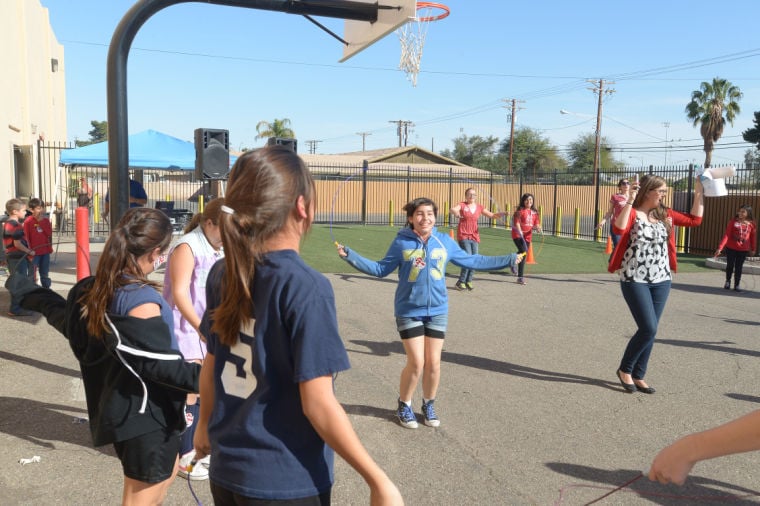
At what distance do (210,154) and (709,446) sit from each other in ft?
22.3

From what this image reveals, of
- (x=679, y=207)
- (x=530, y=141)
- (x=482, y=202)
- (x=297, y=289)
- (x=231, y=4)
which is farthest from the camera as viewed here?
(x=530, y=141)

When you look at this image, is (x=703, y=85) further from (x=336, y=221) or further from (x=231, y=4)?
(x=231, y=4)

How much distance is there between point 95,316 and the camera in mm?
2682

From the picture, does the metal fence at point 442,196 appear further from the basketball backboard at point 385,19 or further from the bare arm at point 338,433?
the bare arm at point 338,433

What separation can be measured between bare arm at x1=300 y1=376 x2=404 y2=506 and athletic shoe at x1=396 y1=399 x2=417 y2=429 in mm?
3447

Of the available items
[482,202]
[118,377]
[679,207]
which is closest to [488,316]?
[118,377]

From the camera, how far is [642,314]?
5.96 metres

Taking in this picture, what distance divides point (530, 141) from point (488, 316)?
76442mm

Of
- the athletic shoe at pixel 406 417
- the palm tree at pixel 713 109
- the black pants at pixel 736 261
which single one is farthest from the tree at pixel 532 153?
the athletic shoe at pixel 406 417

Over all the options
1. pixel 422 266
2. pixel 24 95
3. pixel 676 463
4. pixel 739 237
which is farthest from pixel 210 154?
pixel 24 95

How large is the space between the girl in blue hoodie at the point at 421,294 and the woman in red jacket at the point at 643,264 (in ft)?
4.73

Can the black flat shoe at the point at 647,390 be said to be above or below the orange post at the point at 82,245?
below

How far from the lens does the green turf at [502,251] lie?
15773mm

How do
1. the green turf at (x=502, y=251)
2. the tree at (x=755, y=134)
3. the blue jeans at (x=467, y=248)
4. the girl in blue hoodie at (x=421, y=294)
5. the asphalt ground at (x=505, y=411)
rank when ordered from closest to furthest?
the asphalt ground at (x=505, y=411)
the girl in blue hoodie at (x=421, y=294)
the blue jeans at (x=467, y=248)
the green turf at (x=502, y=251)
the tree at (x=755, y=134)
